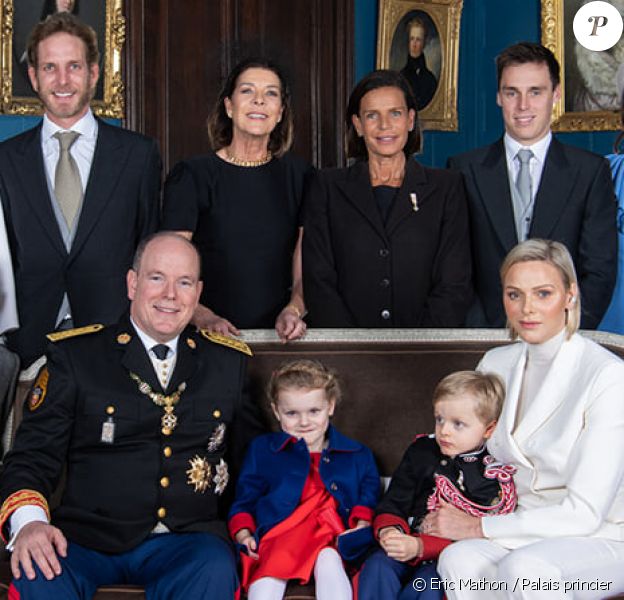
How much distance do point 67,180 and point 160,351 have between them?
0.99 meters

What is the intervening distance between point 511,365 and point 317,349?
2.44ft

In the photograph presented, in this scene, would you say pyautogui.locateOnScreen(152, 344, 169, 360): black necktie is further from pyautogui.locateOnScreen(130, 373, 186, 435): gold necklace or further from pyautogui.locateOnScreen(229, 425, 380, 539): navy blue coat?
pyautogui.locateOnScreen(229, 425, 380, 539): navy blue coat

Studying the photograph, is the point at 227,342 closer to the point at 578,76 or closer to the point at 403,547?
the point at 403,547

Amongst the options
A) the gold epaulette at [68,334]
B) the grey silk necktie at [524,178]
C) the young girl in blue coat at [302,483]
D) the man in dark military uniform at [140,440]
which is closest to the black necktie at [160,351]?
the man in dark military uniform at [140,440]

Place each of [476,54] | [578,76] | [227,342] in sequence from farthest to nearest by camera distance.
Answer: [476,54] < [578,76] < [227,342]

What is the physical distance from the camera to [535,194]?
4.18 m

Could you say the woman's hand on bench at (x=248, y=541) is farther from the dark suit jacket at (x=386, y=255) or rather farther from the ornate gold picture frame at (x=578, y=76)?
the ornate gold picture frame at (x=578, y=76)

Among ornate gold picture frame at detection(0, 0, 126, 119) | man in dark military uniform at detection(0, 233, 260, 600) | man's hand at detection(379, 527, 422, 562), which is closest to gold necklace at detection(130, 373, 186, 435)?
man in dark military uniform at detection(0, 233, 260, 600)

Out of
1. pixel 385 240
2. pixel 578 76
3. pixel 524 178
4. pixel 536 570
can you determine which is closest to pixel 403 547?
pixel 536 570

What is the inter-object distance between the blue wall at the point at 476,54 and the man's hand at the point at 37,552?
457 centimetres

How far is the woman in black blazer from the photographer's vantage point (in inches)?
161

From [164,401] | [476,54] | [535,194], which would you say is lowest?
[164,401]

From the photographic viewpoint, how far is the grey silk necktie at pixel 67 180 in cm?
411

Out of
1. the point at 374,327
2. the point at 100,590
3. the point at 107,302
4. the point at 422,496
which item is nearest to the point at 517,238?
the point at 374,327
